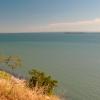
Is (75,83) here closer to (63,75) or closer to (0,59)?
(63,75)

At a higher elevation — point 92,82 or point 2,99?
point 2,99

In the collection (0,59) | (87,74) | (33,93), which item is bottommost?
(87,74)

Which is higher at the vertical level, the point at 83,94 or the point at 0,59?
the point at 0,59

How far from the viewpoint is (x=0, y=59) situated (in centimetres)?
4575

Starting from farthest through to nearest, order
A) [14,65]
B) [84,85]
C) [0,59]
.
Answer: [14,65] < [0,59] < [84,85]

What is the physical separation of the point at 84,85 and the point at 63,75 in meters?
9.87

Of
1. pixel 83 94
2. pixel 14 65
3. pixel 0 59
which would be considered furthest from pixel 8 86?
pixel 14 65

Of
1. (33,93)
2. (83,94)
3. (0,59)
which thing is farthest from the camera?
(0,59)

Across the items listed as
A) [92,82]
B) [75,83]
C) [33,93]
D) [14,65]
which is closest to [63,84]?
[75,83]

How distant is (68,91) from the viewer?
3691 cm

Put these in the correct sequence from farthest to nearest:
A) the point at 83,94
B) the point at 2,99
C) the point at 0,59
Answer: the point at 0,59, the point at 83,94, the point at 2,99

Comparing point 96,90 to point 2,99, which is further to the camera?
point 96,90

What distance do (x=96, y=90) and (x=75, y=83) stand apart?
6788 mm

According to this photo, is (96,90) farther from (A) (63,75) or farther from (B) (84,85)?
(A) (63,75)
